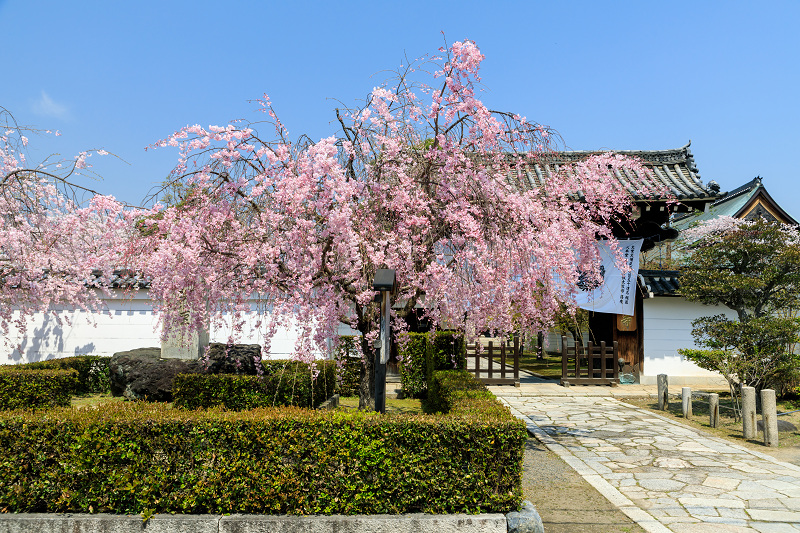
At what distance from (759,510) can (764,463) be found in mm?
2608

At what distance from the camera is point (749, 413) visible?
978 cm

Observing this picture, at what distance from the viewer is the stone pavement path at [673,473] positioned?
5.66 meters

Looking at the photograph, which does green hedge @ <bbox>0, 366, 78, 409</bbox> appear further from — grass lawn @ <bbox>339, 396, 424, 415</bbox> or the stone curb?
the stone curb

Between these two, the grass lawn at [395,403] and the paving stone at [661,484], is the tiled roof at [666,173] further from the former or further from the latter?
the paving stone at [661,484]

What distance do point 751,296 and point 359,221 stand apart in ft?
34.5

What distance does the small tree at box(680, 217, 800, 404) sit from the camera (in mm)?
11484

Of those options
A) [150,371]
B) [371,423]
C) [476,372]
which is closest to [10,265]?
[150,371]

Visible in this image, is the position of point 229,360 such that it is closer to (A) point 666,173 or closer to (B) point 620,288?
(B) point 620,288

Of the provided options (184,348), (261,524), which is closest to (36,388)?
(184,348)

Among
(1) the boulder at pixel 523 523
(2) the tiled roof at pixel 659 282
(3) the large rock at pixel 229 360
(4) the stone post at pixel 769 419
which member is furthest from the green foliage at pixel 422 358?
(1) the boulder at pixel 523 523

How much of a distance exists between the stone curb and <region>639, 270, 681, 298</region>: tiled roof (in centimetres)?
1316

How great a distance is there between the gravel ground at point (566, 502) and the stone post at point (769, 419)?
4086 millimetres

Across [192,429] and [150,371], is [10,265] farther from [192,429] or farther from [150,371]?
[192,429]

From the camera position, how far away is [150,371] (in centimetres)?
1202
